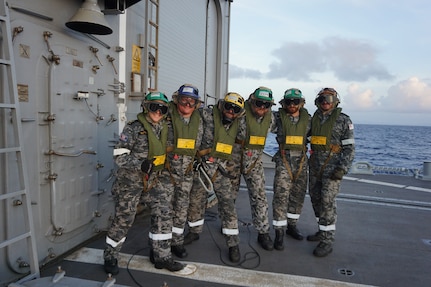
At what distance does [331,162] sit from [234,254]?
5.90 feet

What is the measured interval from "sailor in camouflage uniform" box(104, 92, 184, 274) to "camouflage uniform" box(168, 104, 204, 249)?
21 cm

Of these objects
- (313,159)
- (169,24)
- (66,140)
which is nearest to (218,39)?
(169,24)

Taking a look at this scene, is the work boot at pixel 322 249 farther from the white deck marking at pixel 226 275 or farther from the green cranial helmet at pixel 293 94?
the green cranial helmet at pixel 293 94

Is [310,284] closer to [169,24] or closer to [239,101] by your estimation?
[239,101]

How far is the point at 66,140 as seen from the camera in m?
4.06

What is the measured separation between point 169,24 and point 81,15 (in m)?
3.16

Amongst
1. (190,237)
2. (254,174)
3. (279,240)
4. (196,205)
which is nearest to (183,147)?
(196,205)

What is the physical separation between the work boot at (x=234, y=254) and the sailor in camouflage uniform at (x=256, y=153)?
0.51 m

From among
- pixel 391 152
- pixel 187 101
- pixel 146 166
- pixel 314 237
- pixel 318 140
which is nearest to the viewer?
pixel 146 166

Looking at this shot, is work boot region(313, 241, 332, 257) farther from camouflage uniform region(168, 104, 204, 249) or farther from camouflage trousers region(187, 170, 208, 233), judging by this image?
camouflage uniform region(168, 104, 204, 249)

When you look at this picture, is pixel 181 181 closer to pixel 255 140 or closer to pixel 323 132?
pixel 255 140

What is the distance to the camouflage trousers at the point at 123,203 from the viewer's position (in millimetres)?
3725

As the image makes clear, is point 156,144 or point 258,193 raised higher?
point 156,144

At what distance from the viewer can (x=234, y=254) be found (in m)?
4.25
